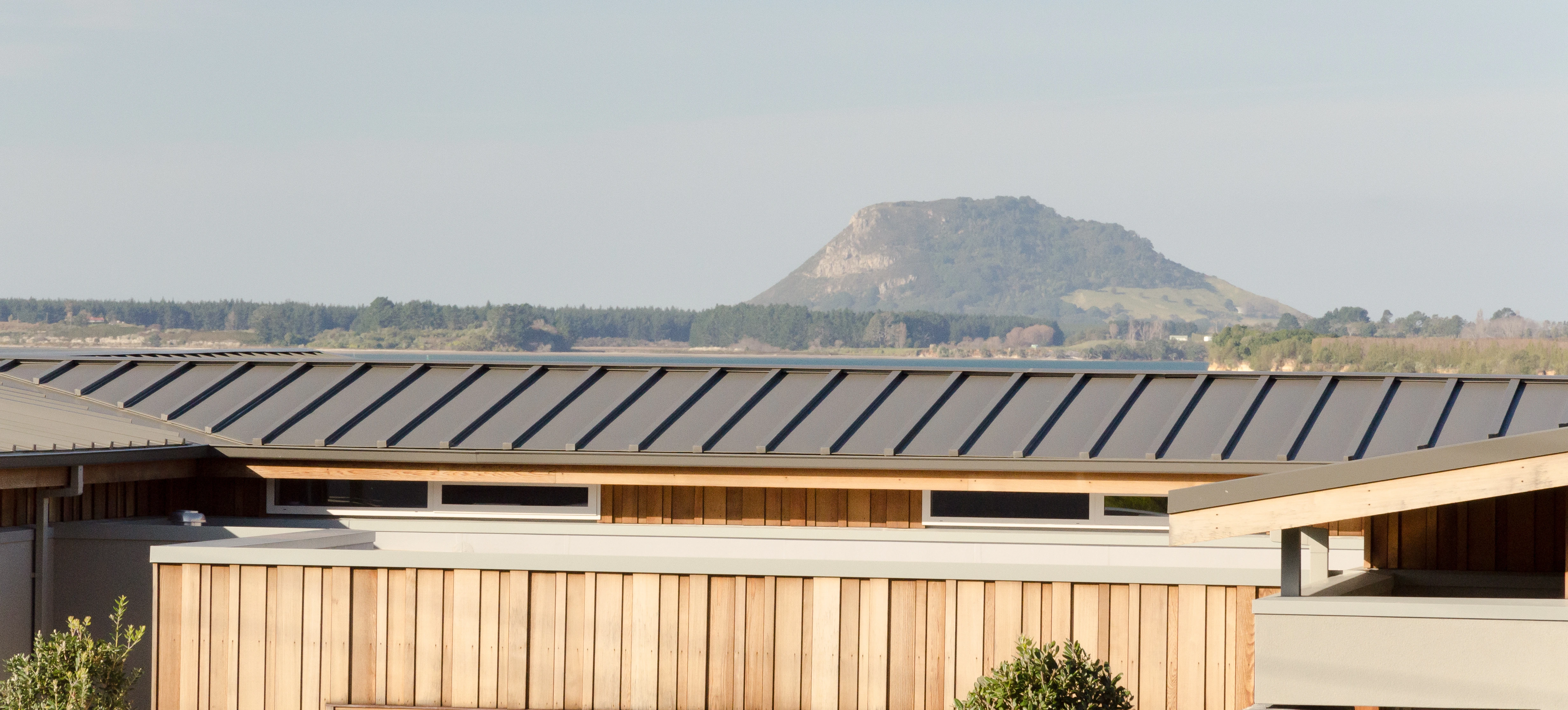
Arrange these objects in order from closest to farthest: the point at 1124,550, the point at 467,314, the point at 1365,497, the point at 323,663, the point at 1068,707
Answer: the point at 1365,497 < the point at 1068,707 < the point at 323,663 < the point at 1124,550 < the point at 467,314

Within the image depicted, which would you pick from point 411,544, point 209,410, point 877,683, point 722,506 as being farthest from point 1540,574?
point 209,410

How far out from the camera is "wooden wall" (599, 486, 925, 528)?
455 inches

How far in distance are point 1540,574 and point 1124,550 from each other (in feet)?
9.37

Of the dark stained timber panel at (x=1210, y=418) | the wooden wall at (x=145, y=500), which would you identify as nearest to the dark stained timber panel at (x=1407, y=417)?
the dark stained timber panel at (x=1210, y=418)

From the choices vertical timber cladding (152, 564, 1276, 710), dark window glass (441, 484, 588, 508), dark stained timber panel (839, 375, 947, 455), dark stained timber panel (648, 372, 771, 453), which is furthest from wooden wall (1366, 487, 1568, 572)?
dark window glass (441, 484, 588, 508)

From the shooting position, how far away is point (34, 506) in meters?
10.2

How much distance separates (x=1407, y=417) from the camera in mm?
11719

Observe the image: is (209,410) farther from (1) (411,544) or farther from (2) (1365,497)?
(2) (1365,497)

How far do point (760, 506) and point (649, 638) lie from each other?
4.02 m

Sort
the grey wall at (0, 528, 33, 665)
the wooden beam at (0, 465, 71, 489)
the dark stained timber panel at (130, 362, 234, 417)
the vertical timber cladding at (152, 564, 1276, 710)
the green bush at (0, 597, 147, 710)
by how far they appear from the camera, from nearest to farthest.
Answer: the vertical timber cladding at (152, 564, 1276, 710) < the green bush at (0, 597, 147, 710) < the wooden beam at (0, 465, 71, 489) < the grey wall at (0, 528, 33, 665) < the dark stained timber panel at (130, 362, 234, 417)

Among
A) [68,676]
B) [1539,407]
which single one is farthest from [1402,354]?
[68,676]

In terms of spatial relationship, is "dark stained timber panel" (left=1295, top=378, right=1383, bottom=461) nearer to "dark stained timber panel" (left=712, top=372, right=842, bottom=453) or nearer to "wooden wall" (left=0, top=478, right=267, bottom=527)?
"dark stained timber panel" (left=712, top=372, right=842, bottom=453)

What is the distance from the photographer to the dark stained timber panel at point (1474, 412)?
1129 cm

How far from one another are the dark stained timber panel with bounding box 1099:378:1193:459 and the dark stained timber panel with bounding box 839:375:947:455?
167cm
